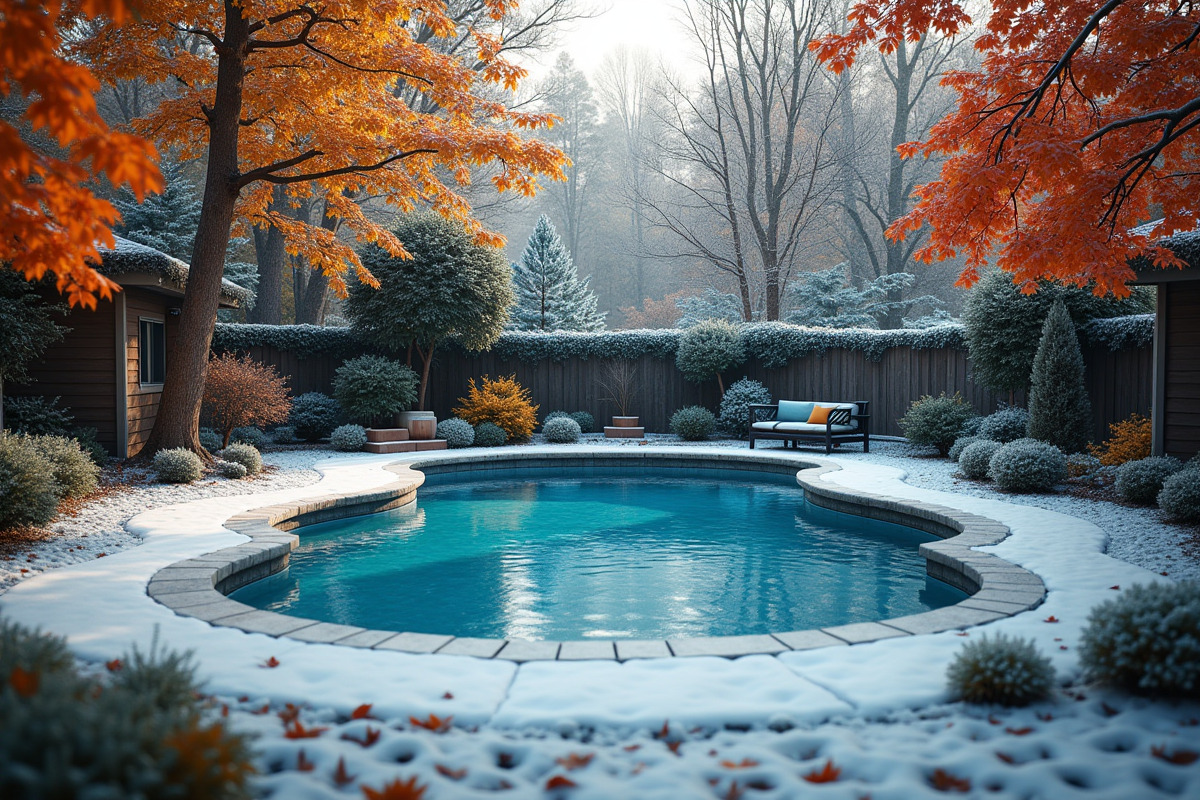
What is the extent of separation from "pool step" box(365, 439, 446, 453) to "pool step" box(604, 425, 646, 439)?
3071 mm

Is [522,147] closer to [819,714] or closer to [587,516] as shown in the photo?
[587,516]

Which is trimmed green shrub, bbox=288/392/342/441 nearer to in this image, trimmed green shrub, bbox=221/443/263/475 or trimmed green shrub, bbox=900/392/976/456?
trimmed green shrub, bbox=221/443/263/475

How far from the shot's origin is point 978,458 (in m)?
7.98

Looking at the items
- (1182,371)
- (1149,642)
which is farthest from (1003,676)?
(1182,371)

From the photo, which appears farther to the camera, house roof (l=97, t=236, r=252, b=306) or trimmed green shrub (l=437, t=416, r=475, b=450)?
trimmed green shrub (l=437, t=416, r=475, b=450)

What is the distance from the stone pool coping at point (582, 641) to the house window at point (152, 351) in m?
4.49

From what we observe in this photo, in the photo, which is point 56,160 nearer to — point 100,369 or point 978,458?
point 100,369

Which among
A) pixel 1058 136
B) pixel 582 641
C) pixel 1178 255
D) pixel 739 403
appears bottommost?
pixel 582 641

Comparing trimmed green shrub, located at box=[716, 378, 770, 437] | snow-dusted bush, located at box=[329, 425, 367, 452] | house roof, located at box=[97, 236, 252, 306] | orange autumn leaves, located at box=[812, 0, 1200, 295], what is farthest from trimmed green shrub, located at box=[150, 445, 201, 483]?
trimmed green shrub, located at box=[716, 378, 770, 437]

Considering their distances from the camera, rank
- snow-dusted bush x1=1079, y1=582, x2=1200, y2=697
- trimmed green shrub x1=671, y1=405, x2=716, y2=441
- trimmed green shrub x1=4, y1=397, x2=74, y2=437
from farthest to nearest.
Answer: trimmed green shrub x1=671, y1=405, x2=716, y2=441
trimmed green shrub x1=4, y1=397, x2=74, y2=437
snow-dusted bush x1=1079, y1=582, x2=1200, y2=697

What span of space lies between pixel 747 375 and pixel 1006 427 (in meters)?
5.33

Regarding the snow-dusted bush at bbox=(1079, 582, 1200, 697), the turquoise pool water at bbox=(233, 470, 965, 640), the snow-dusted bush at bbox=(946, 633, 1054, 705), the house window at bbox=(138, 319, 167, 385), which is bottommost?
the turquoise pool water at bbox=(233, 470, 965, 640)

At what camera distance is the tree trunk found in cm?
845

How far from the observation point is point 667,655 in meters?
3.09
